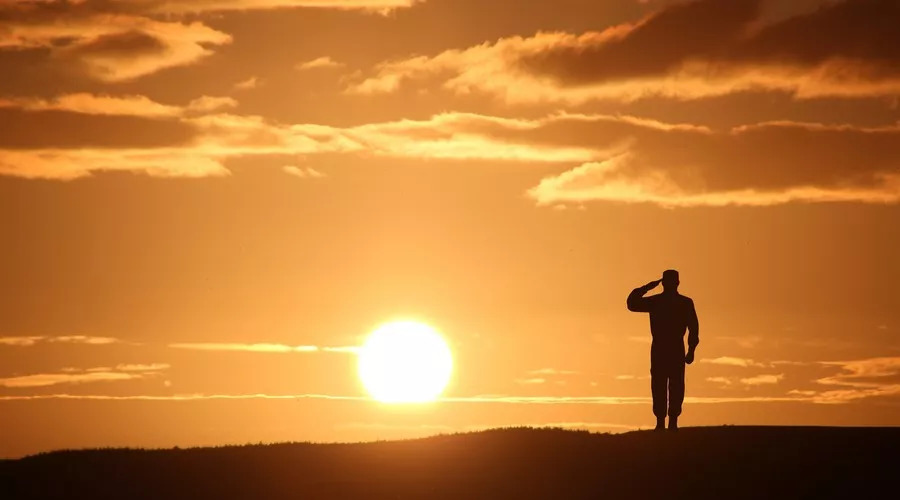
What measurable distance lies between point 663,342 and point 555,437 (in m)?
3.50

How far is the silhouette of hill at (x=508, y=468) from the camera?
105 ft

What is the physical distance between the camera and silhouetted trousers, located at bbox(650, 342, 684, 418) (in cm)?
3612

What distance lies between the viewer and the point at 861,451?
34.0 m

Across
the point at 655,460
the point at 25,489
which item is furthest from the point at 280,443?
the point at 655,460

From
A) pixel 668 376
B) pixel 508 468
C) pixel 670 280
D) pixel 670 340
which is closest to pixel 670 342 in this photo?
pixel 670 340

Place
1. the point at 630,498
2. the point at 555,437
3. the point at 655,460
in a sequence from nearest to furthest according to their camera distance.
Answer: the point at 630,498 < the point at 655,460 < the point at 555,437

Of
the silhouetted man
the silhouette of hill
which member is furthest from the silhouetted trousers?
the silhouette of hill

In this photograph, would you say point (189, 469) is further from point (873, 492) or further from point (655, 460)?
Answer: point (873, 492)

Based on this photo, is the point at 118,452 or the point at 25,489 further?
the point at 118,452

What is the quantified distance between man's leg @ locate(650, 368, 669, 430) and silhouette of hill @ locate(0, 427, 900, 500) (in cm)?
97

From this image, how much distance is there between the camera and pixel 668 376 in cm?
3619

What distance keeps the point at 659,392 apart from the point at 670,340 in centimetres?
131

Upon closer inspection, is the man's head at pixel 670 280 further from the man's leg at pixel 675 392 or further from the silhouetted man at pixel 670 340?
the man's leg at pixel 675 392

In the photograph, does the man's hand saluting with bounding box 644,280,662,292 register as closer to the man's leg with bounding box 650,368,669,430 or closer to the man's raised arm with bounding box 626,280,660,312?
the man's raised arm with bounding box 626,280,660,312
